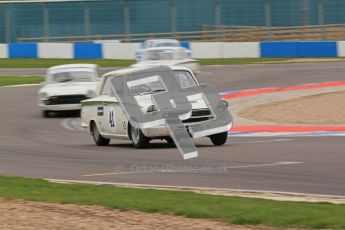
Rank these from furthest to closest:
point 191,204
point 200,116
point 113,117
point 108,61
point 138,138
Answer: point 108,61
point 113,117
point 138,138
point 200,116
point 191,204

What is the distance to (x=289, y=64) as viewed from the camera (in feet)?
129

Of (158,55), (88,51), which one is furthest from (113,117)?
(88,51)

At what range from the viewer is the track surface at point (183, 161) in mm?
11570

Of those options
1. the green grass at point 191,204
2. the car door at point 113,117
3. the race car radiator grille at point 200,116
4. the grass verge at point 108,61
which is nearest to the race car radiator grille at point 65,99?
the car door at point 113,117

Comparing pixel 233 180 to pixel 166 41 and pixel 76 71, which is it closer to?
pixel 76 71

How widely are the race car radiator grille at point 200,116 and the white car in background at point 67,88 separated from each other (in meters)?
9.28

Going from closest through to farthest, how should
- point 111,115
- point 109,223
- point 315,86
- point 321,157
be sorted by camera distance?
point 109,223 < point 321,157 < point 111,115 < point 315,86

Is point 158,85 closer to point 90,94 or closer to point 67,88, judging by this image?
point 90,94

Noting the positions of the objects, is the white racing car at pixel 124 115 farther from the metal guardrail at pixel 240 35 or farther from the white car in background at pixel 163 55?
the metal guardrail at pixel 240 35

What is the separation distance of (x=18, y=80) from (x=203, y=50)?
1198 centimetres

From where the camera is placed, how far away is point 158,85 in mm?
16266

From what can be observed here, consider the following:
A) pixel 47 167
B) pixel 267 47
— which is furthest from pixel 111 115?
pixel 267 47

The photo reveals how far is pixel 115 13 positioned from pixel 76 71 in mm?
22757

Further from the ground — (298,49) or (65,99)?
(65,99)
